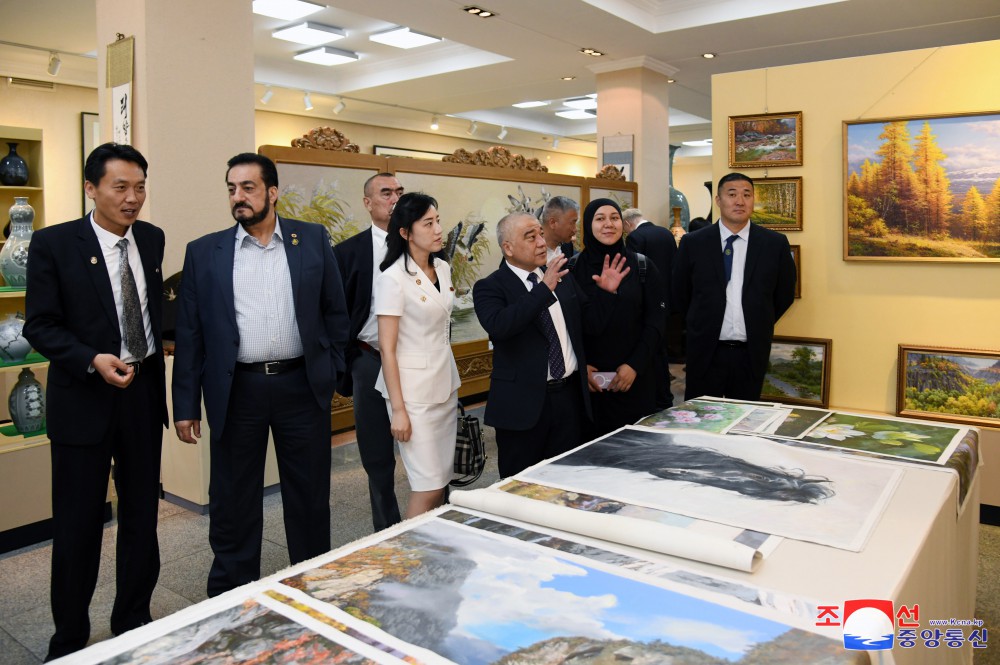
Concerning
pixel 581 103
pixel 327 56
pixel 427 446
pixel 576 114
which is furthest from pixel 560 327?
pixel 576 114

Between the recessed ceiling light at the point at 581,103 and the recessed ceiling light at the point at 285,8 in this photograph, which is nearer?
the recessed ceiling light at the point at 285,8

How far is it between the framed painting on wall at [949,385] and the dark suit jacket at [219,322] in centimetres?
309

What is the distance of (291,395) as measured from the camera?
272 cm

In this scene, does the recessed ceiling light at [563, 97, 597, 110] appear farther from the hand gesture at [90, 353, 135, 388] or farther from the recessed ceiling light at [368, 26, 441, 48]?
the hand gesture at [90, 353, 135, 388]

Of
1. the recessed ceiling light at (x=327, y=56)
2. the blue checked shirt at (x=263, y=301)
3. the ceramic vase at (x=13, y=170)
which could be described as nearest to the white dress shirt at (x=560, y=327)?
the blue checked shirt at (x=263, y=301)

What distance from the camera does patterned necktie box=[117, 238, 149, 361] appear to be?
255 cm

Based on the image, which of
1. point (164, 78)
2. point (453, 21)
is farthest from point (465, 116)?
point (164, 78)

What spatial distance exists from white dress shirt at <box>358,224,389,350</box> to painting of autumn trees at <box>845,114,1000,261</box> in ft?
8.27

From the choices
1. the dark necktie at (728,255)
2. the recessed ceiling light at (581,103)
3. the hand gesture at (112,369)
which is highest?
the recessed ceiling light at (581,103)

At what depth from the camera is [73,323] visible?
2469 millimetres

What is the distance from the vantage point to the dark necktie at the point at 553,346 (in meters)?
2.91

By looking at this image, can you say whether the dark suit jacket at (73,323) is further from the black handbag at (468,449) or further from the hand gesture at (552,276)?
the hand gesture at (552,276)

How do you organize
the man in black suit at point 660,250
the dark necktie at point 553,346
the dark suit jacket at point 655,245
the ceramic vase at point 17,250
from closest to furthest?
the dark necktie at point 553,346, the ceramic vase at point 17,250, the man in black suit at point 660,250, the dark suit jacket at point 655,245

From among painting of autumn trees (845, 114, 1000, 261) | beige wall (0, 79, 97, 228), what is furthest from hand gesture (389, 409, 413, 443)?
beige wall (0, 79, 97, 228)
